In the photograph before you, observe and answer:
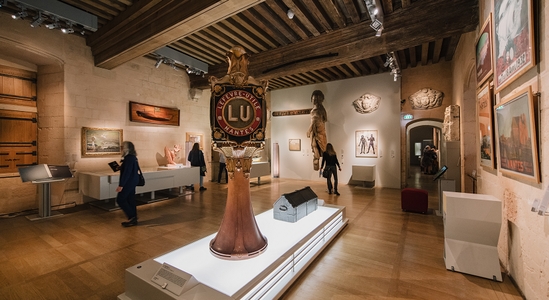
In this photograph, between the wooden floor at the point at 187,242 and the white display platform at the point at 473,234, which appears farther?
the white display platform at the point at 473,234

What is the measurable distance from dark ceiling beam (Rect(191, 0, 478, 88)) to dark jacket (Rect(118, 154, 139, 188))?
3.84 meters

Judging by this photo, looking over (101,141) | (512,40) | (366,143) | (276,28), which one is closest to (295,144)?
(366,143)

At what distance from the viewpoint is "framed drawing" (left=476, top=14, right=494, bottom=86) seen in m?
2.74

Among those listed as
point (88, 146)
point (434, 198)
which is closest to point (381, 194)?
point (434, 198)

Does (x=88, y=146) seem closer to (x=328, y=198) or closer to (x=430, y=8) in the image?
(x=328, y=198)

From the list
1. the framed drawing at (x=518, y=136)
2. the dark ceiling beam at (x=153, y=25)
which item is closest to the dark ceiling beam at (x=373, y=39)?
the framed drawing at (x=518, y=136)

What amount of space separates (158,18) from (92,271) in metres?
4.00

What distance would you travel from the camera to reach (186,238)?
342cm

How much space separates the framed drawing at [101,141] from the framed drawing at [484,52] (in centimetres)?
777

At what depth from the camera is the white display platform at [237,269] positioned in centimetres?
164

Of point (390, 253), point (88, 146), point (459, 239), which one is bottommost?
point (390, 253)

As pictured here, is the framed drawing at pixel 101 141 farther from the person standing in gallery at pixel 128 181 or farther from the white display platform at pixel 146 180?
the person standing in gallery at pixel 128 181

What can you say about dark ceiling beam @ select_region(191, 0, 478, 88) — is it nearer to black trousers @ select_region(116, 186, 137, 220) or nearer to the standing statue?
the standing statue

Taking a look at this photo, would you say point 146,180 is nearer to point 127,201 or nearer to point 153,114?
point 127,201
